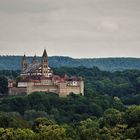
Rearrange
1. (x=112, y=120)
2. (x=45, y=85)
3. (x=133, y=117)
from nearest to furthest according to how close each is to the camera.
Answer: (x=133, y=117) → (x=112, y=120) → (x=45, y=85)

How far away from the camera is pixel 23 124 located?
10225 cm

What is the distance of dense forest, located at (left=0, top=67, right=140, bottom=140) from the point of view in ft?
282

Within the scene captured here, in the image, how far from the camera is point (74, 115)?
13850cm

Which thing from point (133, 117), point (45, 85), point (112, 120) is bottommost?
point (112, 120)

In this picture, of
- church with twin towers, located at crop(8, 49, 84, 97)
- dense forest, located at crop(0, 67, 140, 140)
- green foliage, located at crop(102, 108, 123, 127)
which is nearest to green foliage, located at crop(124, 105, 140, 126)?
dense forest, located at crop(0, 67, 140, 140)

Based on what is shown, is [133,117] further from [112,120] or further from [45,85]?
[45,85]

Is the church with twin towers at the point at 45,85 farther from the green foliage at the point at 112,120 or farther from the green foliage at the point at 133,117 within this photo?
the green foliage at the point at 133,117

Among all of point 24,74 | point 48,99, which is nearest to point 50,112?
point 48,99

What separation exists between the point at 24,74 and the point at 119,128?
8436 cm

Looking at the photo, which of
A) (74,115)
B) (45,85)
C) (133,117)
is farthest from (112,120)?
(45,85)

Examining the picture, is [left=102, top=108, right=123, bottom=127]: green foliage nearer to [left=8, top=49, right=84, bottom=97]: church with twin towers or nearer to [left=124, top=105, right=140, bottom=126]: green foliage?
[left=124, top=105, right=140, bottom=126]: green foliage

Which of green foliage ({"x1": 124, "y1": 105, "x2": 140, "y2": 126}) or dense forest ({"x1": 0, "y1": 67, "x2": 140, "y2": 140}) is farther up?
green foliage ({"x1": 124, "y1": 105, "x2": 140, "y2": 126})

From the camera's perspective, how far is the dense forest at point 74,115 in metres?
85.9

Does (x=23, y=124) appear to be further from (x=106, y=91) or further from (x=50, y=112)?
(x=106, y=91)
